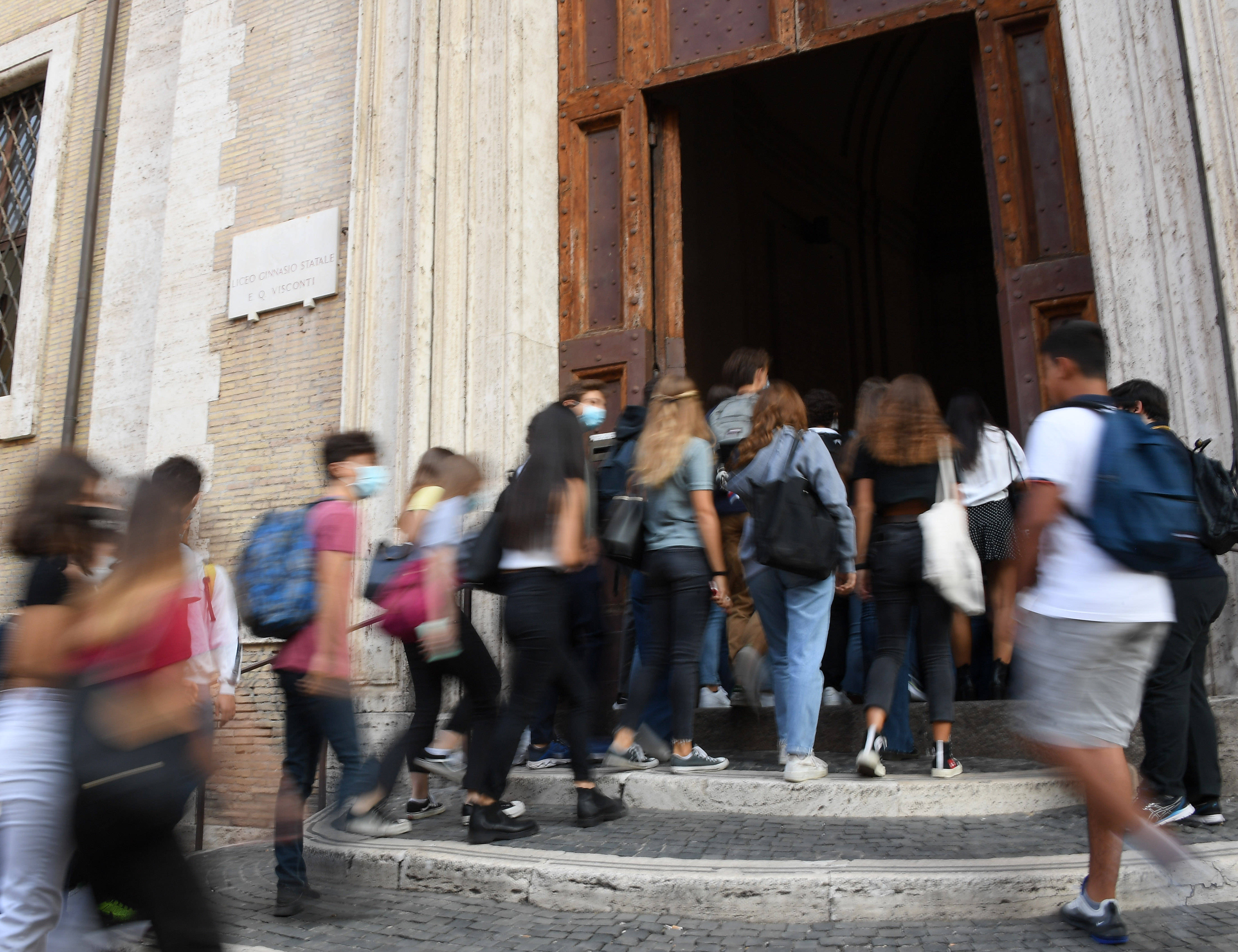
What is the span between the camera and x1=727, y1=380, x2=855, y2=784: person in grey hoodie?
13.7ft

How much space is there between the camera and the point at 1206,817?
357 centimetres

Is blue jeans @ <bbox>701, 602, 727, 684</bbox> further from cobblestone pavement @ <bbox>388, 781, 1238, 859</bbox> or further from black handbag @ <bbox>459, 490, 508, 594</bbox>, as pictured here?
black handbag @ <bbox>459, 490, 508, 594</bbox>

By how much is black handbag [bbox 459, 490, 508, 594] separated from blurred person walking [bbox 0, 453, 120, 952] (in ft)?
5.58

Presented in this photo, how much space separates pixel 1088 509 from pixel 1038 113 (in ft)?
13.2

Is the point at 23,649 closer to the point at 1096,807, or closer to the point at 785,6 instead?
the point at 1096,807

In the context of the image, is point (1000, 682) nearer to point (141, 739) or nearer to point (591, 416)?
point (591, 416)

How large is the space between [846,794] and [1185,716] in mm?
1203

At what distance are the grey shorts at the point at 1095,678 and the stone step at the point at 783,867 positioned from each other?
39cm

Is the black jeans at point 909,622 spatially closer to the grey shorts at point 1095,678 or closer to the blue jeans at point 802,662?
the blue jeans at point 802,662

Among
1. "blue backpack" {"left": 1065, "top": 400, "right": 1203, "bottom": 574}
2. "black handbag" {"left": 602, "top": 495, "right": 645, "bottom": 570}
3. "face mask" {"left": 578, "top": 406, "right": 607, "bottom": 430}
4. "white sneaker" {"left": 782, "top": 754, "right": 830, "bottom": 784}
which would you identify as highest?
"face mask" {"left": 578, "top": 406, "right": 607, "bottom": 430}

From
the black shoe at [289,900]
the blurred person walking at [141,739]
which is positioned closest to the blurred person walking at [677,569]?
the black shoe at [289,900]

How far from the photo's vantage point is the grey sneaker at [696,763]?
172 inches

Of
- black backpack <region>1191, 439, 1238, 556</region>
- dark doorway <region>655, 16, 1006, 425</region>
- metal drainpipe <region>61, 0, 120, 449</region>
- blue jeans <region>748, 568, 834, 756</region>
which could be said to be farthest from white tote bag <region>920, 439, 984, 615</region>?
metal drainpipe <region>61, 0, 120, 449</region>

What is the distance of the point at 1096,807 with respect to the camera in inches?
103
